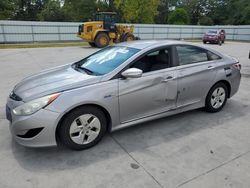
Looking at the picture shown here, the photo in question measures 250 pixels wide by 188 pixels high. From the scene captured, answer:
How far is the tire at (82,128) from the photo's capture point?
2777 mm

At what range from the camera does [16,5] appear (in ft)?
135

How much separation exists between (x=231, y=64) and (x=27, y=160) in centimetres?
393

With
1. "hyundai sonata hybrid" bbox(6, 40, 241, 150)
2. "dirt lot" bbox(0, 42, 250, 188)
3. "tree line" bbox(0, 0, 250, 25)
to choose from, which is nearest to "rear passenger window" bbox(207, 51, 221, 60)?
"hyundai sonata hybrid" bbox(6, 40, 241, 150)

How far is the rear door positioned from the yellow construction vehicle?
41.9ft

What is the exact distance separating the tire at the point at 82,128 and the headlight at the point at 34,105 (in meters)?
0.29

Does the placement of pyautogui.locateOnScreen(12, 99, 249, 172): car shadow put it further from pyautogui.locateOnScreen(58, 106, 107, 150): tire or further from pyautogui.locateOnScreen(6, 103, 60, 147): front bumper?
pyautogui.locateOnScreen(6, 103, 60, 147): front bumper

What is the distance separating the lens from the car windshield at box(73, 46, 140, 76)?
328cm

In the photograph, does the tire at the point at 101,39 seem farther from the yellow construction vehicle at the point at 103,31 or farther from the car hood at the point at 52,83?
the car hood at the point at 52,83

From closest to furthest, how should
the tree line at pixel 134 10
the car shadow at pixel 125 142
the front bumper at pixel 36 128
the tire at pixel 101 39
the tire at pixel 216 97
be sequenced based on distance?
1. the front bumper at pixel 36 128
2. the car shadow at pixel 125 142
3. the tire at pixel 216 97
4. the tire at pixel 101 39
5. the tree line at pixel 134 10

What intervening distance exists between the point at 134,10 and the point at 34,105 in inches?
1245

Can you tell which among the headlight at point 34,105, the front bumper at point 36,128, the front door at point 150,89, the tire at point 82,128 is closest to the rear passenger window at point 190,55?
the front door at point 150,89

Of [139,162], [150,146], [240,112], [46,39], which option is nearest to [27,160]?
[139,162]

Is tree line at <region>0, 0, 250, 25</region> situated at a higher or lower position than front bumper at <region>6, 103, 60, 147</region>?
higher

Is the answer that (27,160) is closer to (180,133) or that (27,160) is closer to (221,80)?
(180,133)
